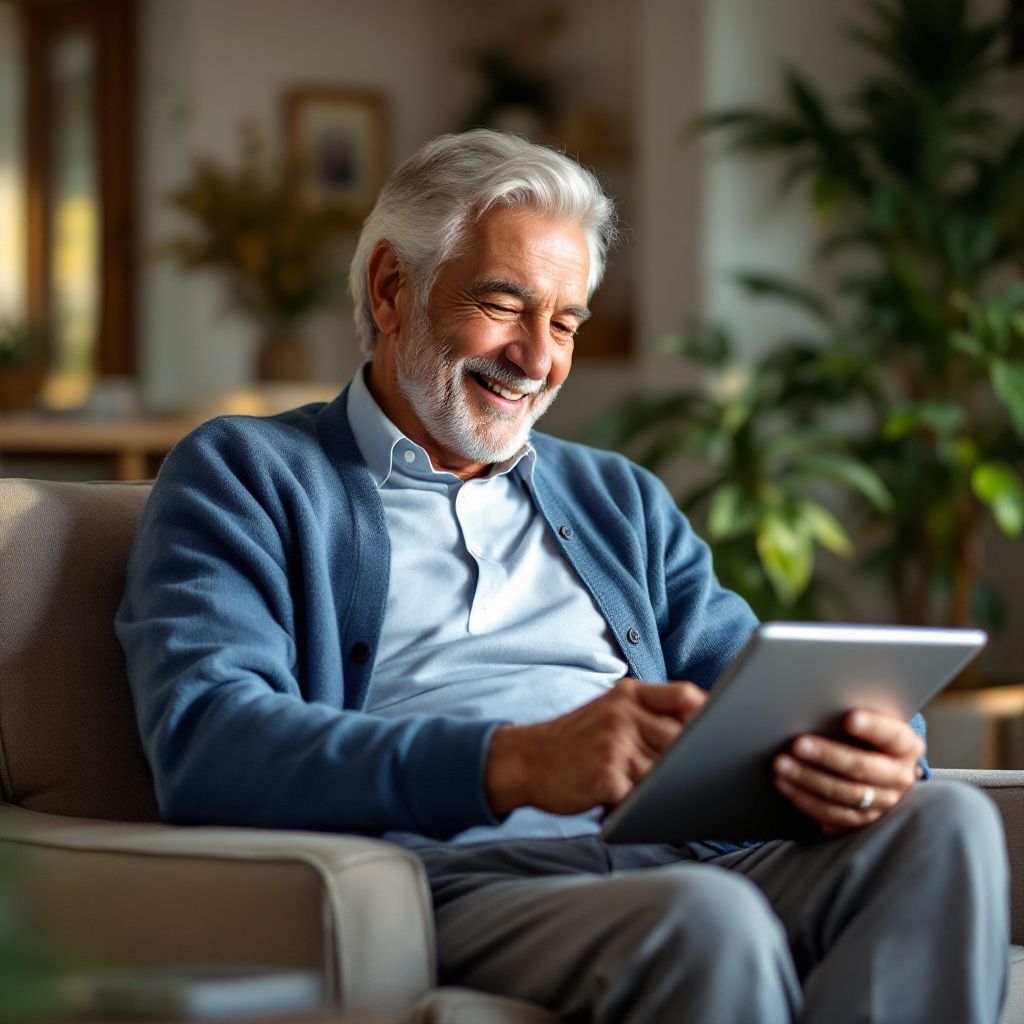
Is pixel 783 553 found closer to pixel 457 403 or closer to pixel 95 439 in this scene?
pixel 457 403

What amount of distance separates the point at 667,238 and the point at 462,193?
2873mm

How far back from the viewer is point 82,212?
6883mm

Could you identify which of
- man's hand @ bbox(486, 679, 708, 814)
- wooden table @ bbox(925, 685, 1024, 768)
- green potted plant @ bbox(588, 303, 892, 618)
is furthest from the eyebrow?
wooden table @ bbox(925, 685, 1024, 768)

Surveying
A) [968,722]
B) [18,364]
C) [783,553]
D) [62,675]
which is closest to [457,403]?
[62,675]

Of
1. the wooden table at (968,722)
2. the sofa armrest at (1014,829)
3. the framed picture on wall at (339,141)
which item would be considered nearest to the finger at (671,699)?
the sofa armrest at (1014,829)

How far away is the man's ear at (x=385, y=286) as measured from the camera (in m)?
1.94

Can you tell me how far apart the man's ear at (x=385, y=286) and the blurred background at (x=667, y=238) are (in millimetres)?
Answer: 1671

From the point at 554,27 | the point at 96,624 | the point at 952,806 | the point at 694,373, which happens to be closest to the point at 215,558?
the point at 96,624

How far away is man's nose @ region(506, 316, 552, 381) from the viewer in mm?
1862

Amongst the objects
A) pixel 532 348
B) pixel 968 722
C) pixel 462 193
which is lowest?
pixel 968 722

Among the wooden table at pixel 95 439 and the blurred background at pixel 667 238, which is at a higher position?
the blurred background at pixel 667 238

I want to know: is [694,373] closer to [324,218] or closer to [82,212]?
[324,218]

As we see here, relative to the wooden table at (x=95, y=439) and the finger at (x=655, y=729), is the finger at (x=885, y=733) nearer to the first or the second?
the finger at (x=655, y=729)

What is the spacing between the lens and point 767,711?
4.34ft
